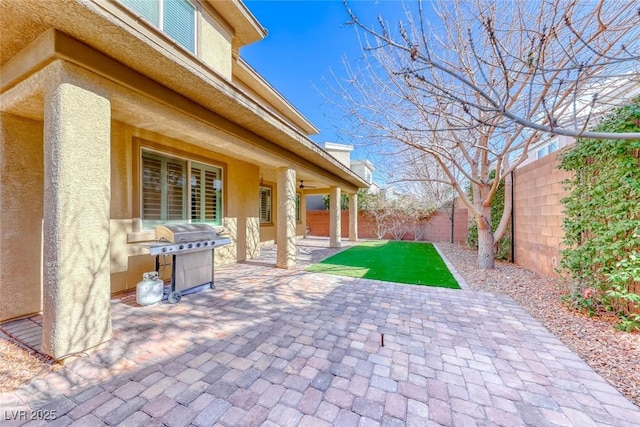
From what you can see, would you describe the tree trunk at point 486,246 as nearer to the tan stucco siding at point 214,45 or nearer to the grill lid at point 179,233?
the grill lid at point 179,233

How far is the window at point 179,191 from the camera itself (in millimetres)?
5906

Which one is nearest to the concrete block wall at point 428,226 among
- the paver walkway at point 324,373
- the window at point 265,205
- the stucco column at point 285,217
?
the window at point 265,205

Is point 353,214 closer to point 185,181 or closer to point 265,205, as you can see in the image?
point 265,205

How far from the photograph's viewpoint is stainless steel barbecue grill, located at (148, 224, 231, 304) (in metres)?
4.64

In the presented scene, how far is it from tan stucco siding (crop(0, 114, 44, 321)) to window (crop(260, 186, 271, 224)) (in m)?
8.39

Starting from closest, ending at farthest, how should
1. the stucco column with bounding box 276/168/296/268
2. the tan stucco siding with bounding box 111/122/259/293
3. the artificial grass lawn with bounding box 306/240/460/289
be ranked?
the tan stucco siding with bounding box 111/122/259/293 < the artificial grass lawn with bounding box 306/240/460/289 < the stucco column with bounding box 276/168/296/268

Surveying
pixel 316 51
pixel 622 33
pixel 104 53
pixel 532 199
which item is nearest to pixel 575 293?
pixel 532 199

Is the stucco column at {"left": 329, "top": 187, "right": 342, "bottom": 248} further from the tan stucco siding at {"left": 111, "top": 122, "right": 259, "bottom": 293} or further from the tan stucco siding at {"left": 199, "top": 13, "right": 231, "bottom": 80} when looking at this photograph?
the tan stucco siding at {"left": 199, "top": 13, "right": 231, "bottom": 80}

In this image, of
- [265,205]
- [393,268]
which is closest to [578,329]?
[393,268]

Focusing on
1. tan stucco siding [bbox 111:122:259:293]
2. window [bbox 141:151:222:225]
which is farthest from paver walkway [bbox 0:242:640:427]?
window [bbox 141:151:222:225]

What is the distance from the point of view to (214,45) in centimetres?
636

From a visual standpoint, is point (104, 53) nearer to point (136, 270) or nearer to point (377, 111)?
point (136, 270)

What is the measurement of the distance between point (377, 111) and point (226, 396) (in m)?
7.43

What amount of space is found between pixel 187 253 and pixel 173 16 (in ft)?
17.0
